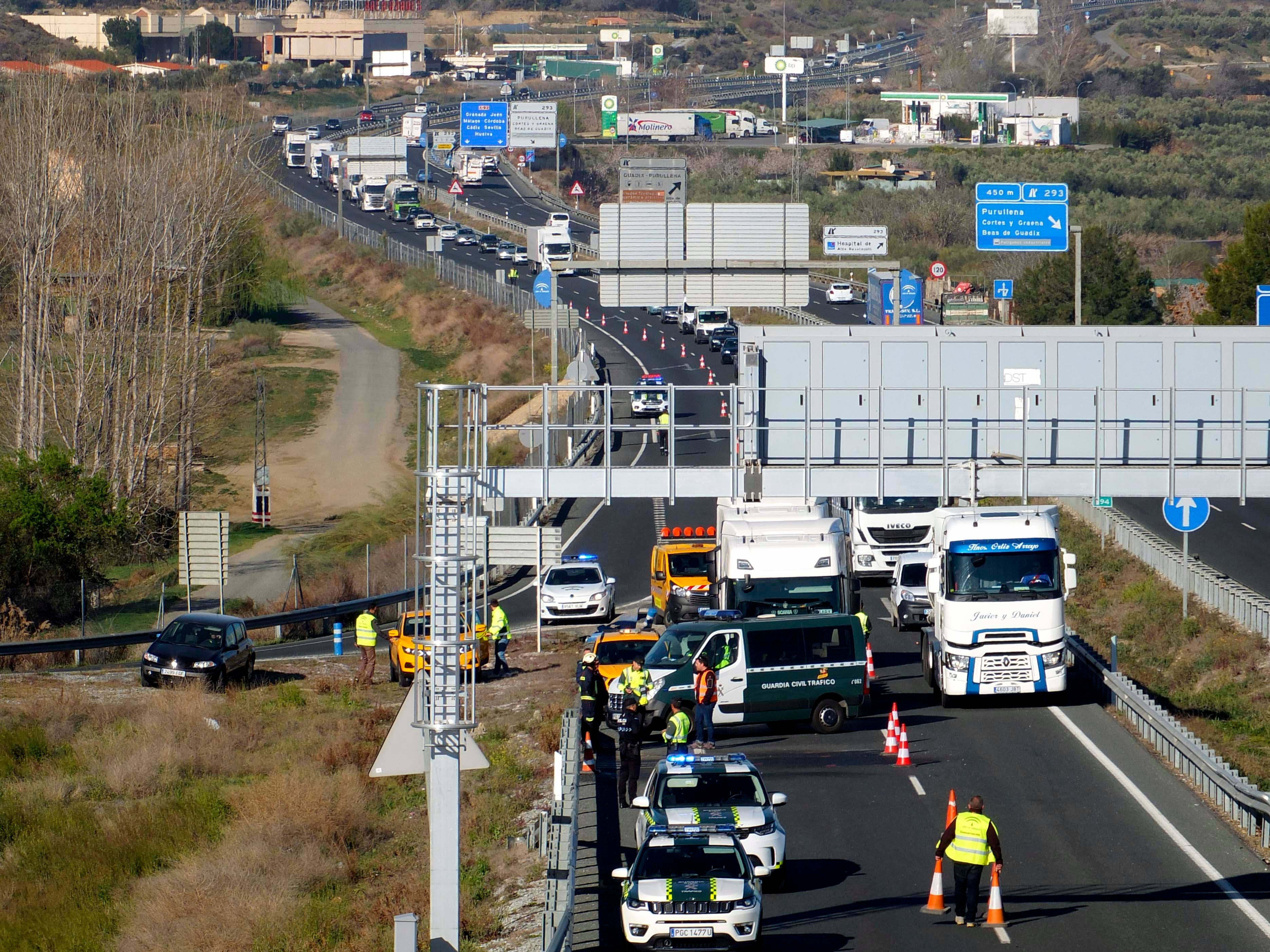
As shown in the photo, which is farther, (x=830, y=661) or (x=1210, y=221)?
(x=1210, y=221)

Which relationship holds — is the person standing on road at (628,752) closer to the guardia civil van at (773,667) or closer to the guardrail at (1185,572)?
the guardia civil van at (773,667)

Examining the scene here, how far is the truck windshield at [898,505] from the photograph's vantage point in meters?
38.3

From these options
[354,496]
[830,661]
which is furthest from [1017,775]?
[354,496]

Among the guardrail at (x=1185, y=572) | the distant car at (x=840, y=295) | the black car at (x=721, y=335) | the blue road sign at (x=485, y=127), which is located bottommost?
the guardrail at (x=1185, y=572)

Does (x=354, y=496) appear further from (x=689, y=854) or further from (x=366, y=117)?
(x=366, y=117)

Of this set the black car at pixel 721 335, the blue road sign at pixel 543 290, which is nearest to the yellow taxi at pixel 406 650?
the blue road sign at pixel 543 290

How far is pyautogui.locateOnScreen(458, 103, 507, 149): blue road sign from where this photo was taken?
4904 inches

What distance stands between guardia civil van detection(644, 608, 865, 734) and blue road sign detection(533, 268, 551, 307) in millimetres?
39980

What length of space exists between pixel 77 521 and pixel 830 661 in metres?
25.0

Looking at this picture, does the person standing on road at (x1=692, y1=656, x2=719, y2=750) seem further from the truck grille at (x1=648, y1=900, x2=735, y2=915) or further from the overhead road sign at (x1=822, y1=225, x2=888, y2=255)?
the overhead road sign at (x1=822, y1=225, x2=888, y2=255)

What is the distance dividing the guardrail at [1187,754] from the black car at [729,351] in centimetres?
4649

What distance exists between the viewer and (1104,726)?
2441 cm

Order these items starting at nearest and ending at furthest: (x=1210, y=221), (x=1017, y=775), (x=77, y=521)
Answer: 1. (x=1017, y=775)
2. (x=77, y=521)
3. (x=1210, y=221)

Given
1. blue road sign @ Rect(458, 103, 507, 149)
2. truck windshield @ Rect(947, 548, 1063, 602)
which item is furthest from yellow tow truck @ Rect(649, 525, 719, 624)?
blue road sign @ Rect(458, 103, 507, 149)
